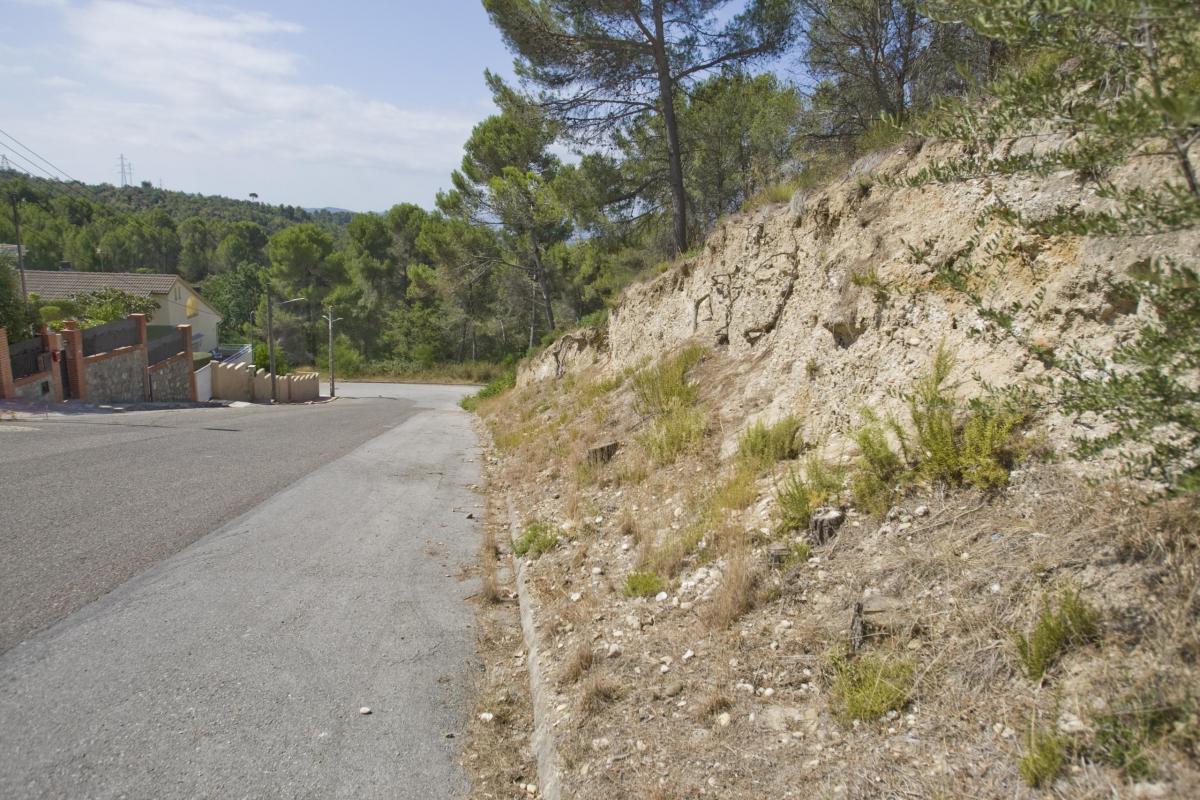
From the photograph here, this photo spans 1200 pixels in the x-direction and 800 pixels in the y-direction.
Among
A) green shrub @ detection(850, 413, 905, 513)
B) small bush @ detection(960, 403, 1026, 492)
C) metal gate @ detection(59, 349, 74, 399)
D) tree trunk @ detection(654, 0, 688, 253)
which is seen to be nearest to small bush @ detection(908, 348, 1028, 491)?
small bush @ detection(960, 403, 1026, 492)

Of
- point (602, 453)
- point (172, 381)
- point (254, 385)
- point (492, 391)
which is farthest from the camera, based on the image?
point (254, 385)

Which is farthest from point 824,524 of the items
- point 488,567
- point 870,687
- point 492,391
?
point 492,391

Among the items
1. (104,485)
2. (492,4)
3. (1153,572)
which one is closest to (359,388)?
(492,4)

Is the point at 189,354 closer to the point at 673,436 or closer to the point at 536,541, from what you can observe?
the point at 536,541

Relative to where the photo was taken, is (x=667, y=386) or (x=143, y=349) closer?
(x=667, y=386)

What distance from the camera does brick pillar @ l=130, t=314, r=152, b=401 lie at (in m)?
27.0

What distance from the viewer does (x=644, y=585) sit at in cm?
503

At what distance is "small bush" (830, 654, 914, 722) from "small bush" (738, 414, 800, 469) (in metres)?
2.95

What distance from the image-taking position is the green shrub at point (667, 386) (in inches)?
366

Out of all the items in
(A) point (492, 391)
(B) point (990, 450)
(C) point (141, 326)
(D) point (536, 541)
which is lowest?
(A) point (492, 391)

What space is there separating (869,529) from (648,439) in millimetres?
4091

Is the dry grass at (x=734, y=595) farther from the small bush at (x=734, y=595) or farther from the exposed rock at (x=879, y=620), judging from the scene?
the exposed rock at (x=879, y=620)

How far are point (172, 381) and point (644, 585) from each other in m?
31.4

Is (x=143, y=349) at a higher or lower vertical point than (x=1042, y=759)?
higher
